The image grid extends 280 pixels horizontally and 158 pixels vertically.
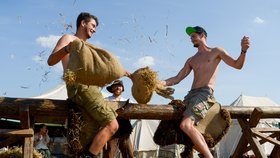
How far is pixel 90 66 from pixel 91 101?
1.80 feet

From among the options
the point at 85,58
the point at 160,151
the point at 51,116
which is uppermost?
the point at 85,58

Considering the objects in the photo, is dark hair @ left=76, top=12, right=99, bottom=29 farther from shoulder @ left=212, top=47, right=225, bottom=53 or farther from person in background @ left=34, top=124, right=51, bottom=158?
person in background @ left=34, top=124, right=51, bottom=158

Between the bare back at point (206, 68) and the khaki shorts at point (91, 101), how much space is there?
1.67 meters

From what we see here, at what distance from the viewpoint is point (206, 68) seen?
599 centimetres

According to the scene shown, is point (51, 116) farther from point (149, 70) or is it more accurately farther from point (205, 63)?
point (205, 63)

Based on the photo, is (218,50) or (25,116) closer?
(25,116)

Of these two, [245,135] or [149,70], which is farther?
[245,135]

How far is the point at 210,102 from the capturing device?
603 cm

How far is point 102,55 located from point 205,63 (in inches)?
74.9

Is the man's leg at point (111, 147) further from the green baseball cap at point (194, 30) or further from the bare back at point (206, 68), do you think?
the green baseball cap at point (194, 30)

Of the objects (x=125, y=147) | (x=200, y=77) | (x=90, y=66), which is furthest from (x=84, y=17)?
(x=125, y=147)

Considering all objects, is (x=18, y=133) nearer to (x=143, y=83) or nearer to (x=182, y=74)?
(x=143, y=83)

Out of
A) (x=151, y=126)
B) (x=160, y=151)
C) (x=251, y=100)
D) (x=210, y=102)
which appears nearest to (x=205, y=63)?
(x=210, y=102)

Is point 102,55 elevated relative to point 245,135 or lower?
elevated
